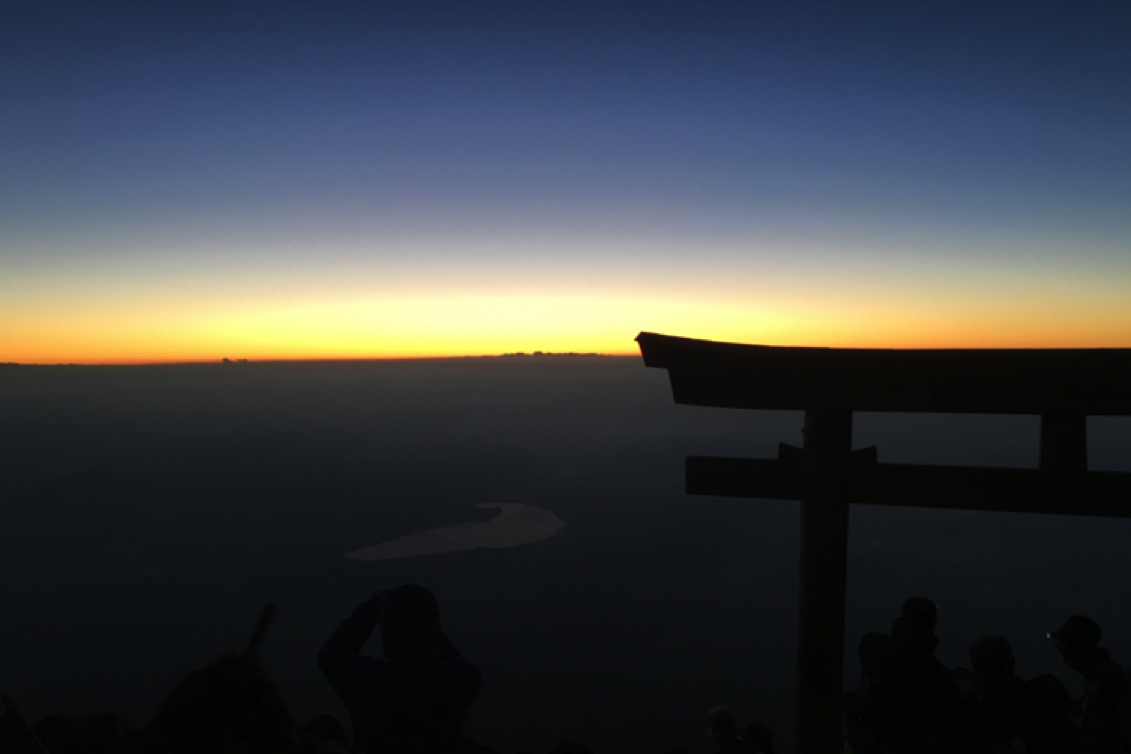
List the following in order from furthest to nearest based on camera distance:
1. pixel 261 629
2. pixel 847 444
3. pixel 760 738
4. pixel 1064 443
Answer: pixel 847 444 → pixel 1064 443 → pixel 760 738 → pixel 261 629

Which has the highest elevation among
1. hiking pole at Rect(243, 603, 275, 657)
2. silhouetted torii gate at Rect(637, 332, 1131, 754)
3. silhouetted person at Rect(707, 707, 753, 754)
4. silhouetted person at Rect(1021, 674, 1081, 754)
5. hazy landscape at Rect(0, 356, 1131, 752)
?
silhouetted torii gate at Rect(637, 332, 1131, 754)

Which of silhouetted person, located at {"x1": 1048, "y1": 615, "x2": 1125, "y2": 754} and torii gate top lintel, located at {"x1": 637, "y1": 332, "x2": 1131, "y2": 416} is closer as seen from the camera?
silhouetted person, located at {"x1": 1048, "y1": 615, "x2": 1125, "y2": 754}

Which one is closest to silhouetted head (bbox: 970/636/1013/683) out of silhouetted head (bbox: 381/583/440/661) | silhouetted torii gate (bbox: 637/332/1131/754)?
silhouetted torii gate (bbox: 637/332/1131/754)

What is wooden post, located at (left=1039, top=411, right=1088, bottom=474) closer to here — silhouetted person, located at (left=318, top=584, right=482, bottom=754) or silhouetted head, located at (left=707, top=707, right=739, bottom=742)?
silhouetted head, located at (left=707, top=707, right=739, bottom=742)

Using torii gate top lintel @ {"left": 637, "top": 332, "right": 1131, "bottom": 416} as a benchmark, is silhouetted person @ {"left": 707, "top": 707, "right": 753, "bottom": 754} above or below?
below

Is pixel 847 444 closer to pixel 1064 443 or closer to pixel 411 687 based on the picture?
pixel 1064 443

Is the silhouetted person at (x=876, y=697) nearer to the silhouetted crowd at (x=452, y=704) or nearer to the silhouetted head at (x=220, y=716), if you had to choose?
the silhouetted crowd at (x=452, y=704)

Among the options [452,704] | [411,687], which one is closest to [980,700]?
[452,704]
